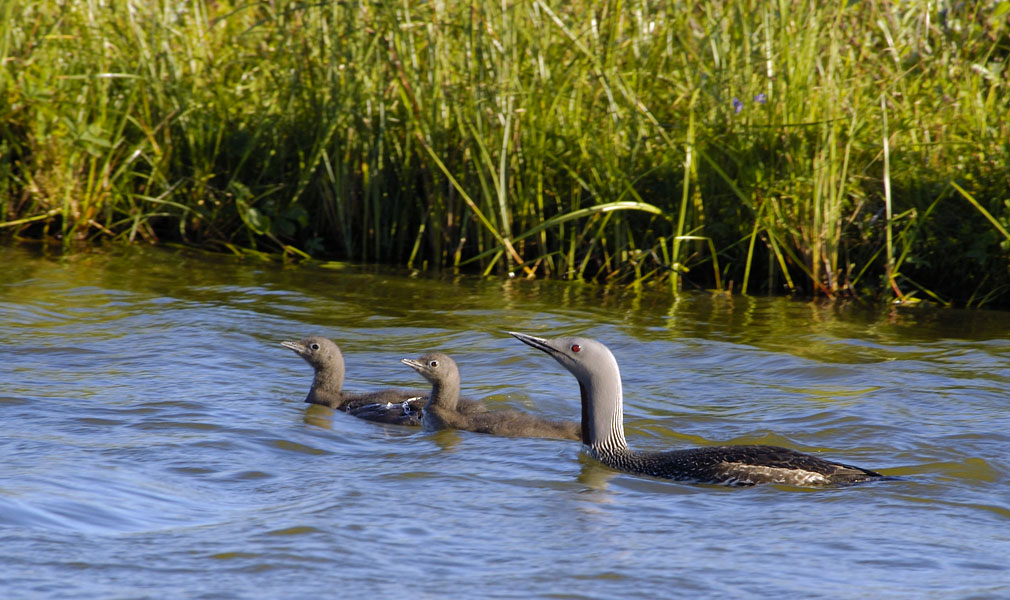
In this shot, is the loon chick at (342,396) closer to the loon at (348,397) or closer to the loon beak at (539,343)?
the loon at (348,397)

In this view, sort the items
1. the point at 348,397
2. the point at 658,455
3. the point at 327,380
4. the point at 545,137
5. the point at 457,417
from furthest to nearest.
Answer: the point at 545,137, the point at 327,380, the point at 348,397, the point at 457,417, the point at 658,455

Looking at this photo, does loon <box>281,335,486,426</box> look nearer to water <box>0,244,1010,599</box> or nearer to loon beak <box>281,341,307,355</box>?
loon beak <box>281,341,307,355</box>

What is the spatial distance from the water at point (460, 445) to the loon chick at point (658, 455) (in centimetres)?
8

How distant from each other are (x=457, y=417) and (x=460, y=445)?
456 millimetres

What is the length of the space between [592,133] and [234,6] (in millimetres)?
3897

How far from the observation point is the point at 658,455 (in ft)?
18.7

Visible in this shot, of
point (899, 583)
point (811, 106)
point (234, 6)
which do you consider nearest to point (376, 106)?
point (234, 6)

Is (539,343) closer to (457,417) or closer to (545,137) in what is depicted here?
(457,417)

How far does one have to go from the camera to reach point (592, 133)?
30.7 feet

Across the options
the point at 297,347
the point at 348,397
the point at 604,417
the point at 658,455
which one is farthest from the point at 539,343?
the point at 297,347

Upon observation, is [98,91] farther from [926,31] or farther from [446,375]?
[926,31]

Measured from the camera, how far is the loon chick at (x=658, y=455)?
17.4ft

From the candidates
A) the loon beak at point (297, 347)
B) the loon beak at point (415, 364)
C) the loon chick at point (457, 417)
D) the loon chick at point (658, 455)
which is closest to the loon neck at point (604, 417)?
the loon chick at point (658, 455)

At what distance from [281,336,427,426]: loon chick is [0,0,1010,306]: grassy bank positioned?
97.8 inches
